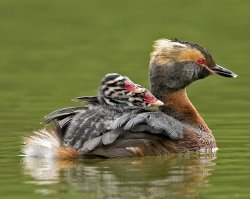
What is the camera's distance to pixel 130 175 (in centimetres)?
1304

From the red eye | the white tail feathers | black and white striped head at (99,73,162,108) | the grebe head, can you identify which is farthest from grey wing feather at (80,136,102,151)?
the red eye

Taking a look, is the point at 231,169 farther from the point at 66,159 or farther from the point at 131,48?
the point at 131,48

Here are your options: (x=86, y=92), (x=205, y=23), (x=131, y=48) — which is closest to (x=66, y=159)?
(x=86, y=92)

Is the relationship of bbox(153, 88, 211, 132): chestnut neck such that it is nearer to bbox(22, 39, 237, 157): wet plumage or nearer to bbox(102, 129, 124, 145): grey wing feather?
bbox(22, 39, 237, 157): wet plumage

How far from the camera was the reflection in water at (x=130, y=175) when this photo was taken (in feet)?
39.5

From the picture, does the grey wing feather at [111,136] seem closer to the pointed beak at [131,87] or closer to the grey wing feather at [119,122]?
the grey wing feather at [119,122]

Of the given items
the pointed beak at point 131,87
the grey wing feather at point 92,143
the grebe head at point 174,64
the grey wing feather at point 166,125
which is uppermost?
the grebe head at point 174,64

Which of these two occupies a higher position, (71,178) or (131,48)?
(131,48)

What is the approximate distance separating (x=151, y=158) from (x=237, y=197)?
2505 mm

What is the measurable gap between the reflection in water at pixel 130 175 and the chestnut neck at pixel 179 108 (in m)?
0.88

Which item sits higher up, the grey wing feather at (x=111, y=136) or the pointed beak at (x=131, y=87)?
the pointed beak at (x=131, y=87)

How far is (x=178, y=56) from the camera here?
1527 centimetres

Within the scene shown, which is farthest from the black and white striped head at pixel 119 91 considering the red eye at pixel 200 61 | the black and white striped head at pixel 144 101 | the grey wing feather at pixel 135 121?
the red eye at pixel 200 61

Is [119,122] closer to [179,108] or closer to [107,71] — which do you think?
[179,108]
